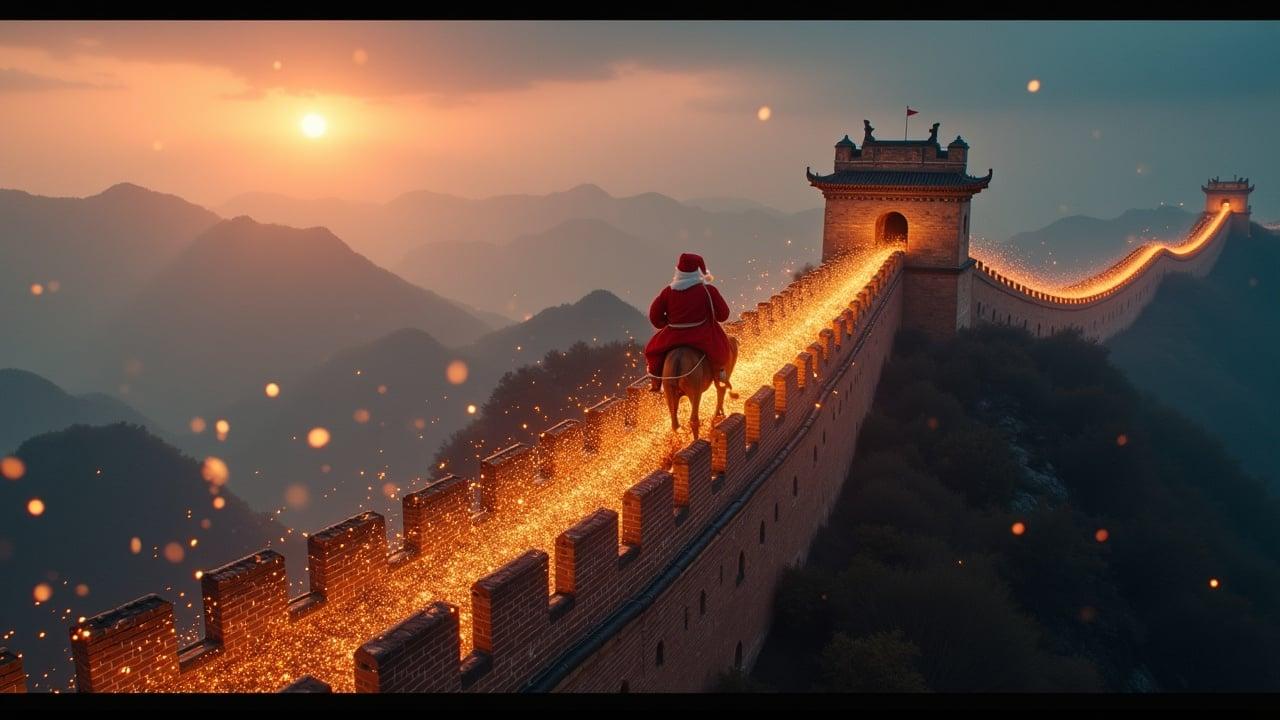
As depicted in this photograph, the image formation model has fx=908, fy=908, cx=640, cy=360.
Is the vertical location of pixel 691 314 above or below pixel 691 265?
below

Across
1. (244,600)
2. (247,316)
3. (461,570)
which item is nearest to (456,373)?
(247,316)

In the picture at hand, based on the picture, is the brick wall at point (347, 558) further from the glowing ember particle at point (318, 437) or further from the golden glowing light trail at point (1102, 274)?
the glowing ember particle at point (318, 437)

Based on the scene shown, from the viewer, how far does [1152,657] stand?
19.5m

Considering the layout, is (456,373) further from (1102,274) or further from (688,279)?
(688,279)

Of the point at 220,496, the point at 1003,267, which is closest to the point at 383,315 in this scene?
the point at 220,496

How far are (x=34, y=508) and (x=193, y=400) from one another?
69062 mm

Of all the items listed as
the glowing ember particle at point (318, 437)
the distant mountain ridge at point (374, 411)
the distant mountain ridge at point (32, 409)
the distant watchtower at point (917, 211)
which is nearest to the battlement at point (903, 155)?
the distant watchtower at point (917, 211)

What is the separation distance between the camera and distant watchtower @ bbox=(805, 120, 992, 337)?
26906mm

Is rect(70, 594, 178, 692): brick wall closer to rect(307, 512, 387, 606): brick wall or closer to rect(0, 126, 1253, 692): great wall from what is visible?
rect(0, 126, 1253, 692): great wall

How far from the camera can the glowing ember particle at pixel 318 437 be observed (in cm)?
10325

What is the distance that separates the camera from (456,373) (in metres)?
113

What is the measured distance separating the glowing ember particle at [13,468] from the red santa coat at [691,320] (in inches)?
2623

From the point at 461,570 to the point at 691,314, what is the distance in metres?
3.59

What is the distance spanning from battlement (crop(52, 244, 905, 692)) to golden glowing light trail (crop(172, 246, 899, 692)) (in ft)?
0.17
